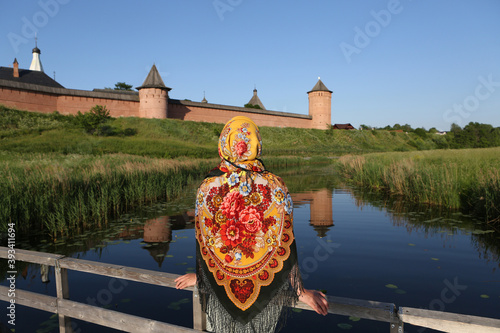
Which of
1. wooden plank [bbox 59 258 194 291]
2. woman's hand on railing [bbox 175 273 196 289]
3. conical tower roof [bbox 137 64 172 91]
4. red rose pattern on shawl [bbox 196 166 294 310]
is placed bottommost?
wooden plank [bbox 59 258 194 291]

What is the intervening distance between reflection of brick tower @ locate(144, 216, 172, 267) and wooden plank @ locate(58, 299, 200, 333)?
2922 millimetres

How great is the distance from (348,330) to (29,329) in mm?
3396

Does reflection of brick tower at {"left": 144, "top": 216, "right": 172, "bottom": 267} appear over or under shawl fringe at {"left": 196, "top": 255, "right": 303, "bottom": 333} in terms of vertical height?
under

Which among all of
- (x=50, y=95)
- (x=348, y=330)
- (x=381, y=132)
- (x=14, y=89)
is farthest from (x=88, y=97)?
(x=381, y=132)

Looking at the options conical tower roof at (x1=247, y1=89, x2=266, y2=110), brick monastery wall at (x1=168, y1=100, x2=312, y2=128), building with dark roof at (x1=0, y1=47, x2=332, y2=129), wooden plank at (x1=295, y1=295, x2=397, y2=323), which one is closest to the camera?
wooden plank at (x1=295, y1=295, x2=397, y2=323)

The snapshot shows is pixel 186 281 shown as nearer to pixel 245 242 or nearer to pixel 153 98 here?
pixel 245 242

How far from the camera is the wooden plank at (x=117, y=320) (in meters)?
1.92

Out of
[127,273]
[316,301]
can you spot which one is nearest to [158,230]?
[127,273]

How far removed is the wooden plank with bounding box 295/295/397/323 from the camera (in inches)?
60.1

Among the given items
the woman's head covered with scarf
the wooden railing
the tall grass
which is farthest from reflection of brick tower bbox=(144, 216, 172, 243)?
the woman's head covered with scarf

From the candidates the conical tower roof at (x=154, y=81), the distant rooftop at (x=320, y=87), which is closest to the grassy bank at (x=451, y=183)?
the conical tower roof at (x=154, y=81)

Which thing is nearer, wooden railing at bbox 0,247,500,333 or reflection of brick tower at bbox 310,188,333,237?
wooden railing at bbox 0,247,500,333

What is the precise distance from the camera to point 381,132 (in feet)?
202

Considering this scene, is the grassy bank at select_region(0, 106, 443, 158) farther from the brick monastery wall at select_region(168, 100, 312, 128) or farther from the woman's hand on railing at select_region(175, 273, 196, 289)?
the woman's hand on railing at select_region(175, 273, 196, 289)
